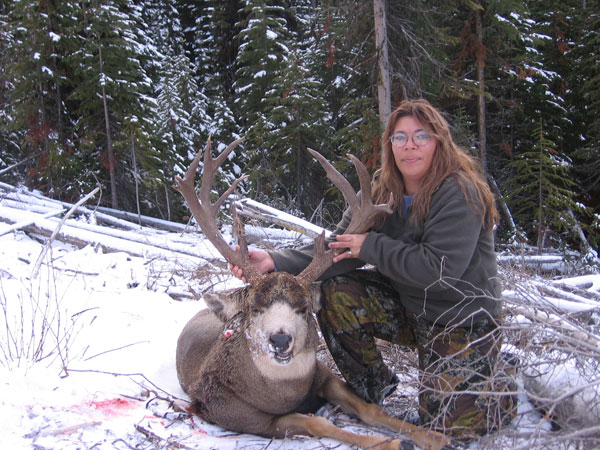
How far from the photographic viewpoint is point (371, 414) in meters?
3.23

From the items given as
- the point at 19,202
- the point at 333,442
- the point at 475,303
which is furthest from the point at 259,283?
the point at 19,202

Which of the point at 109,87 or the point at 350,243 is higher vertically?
the point at 109,87

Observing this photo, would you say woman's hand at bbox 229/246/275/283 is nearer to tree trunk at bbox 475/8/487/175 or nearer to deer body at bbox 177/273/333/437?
deer body at bbox 177/273/333/437

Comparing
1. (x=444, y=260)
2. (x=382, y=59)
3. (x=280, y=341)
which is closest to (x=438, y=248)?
(x=444, y=260)

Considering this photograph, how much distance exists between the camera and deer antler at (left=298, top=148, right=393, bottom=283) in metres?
3.42

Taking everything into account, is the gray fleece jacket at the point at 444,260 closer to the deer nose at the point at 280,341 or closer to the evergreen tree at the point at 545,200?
the deer nose at the point at 280,341

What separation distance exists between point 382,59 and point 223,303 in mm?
8334

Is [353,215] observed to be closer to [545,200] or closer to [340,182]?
[340,182]

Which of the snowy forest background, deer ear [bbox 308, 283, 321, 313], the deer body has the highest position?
the snowy forest background

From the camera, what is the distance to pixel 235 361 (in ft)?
11.2

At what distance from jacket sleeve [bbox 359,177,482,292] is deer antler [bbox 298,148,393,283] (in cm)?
25

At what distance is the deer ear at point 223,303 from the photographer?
11.7 feet

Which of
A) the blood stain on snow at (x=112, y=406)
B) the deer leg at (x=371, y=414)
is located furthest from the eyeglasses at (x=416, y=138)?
the blood stain on snow at (x=112, y=406)

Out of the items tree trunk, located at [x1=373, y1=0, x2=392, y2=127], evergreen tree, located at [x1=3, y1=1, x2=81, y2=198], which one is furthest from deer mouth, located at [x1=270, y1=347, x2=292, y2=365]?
evergreen tree, located at [x1=3, y1=1, x2=81, y2=198]
